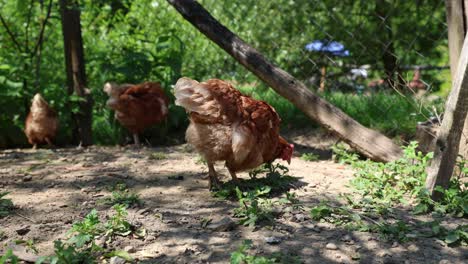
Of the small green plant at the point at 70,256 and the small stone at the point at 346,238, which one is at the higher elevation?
the small stone at the point at 346,238

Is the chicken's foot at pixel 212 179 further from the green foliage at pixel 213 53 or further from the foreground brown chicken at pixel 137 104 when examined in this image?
the green foliage at pixel 213 53

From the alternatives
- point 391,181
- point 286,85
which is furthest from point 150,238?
point 286,85

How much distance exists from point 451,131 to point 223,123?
150cm

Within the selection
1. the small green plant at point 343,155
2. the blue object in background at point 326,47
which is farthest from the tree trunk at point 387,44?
the small green plant at point 343,155

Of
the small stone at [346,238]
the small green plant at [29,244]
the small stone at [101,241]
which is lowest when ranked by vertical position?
the small green plant at [29,244]

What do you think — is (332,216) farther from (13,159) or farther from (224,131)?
(13,159)

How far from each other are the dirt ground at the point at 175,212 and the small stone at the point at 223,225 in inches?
0.8

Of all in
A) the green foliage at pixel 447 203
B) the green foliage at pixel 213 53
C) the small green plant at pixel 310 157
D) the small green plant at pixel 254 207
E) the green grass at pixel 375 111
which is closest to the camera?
the small green plant at pixel 254 207

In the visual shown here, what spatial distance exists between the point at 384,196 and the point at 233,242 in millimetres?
1284

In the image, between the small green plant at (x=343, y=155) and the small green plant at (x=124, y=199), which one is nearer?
the small green plant at (x=124, y=199)

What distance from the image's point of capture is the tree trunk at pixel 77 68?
547 centimetres

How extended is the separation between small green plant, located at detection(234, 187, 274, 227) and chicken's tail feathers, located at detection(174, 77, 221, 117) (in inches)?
23.0

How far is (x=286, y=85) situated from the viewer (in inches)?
167

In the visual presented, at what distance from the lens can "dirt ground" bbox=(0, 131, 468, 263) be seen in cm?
260
